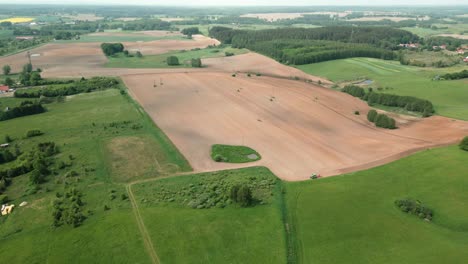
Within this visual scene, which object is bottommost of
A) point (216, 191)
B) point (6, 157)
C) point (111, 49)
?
point (6, 157)

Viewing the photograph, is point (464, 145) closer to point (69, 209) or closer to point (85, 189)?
point (85, 189)

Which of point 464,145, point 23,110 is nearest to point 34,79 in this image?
point 23,110

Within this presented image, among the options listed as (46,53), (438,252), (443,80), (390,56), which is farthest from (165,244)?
(46,53)

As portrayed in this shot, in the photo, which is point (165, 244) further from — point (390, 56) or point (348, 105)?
point (390, 56)

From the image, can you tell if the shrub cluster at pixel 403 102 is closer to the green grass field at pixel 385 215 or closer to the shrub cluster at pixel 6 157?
the green grass field at pixel 385 215

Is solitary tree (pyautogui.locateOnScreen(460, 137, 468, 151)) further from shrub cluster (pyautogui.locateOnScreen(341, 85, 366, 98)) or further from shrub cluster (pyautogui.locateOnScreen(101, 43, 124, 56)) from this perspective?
shrub cluster (pyautogui.locateOnScreen(101, 43, 124, 56))

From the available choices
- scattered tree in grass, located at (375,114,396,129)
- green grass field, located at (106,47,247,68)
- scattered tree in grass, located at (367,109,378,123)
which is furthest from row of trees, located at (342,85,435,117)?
green grass field, located at (106,47,247,68)

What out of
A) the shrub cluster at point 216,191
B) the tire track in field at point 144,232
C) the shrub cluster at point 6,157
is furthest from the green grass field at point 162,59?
the tire track in field at point 144,232
